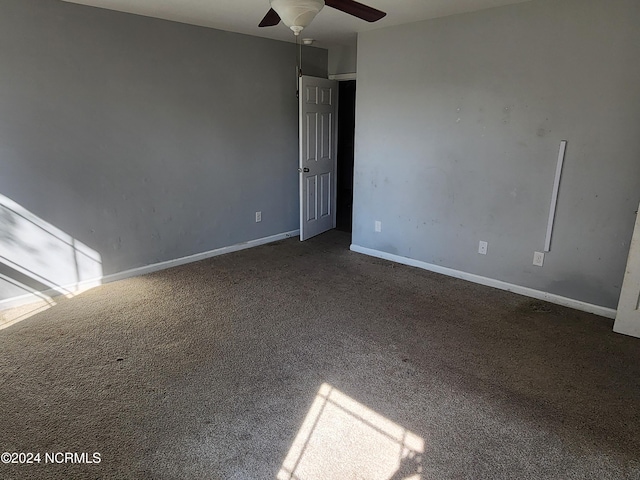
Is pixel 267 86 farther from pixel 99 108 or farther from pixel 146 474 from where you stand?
pixel 146 474

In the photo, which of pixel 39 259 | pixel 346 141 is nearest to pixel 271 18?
pixel 39 259

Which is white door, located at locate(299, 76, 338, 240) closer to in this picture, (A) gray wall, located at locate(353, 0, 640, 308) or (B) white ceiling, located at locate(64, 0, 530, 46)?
(A) gray wall, located at locate(353, 0, 640, 308)

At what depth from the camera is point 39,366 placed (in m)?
2.45

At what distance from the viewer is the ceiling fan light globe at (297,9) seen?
199 cm

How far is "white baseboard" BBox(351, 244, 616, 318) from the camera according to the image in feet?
10.4

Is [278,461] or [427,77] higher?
[427,77]

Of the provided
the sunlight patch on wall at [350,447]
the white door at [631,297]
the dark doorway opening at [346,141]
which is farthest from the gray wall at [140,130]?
the white door at [631,297]

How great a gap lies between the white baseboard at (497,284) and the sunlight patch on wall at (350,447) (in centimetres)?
206

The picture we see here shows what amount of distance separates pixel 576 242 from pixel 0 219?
4.29 metres

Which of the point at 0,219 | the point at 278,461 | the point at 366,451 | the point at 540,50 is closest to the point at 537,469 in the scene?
the point at 366,451

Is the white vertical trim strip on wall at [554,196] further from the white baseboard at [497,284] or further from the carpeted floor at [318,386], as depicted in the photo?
the carpeted floor at [318,386]

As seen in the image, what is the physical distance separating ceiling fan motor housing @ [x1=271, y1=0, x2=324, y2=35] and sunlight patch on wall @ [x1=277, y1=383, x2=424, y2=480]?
1949 millimetres

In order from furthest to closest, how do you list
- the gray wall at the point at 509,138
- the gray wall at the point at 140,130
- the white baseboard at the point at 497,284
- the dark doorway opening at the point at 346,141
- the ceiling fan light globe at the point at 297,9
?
the dark doorway opening at the point at 346,141, the white baseboard at the point at 497,284, the gray wall at the point at 140,130, the gray wall at the point at 509,138, the ceiling fan light globe at the point at 297,9

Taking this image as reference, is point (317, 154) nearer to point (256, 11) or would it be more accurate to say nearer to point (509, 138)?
point (256, 11)
